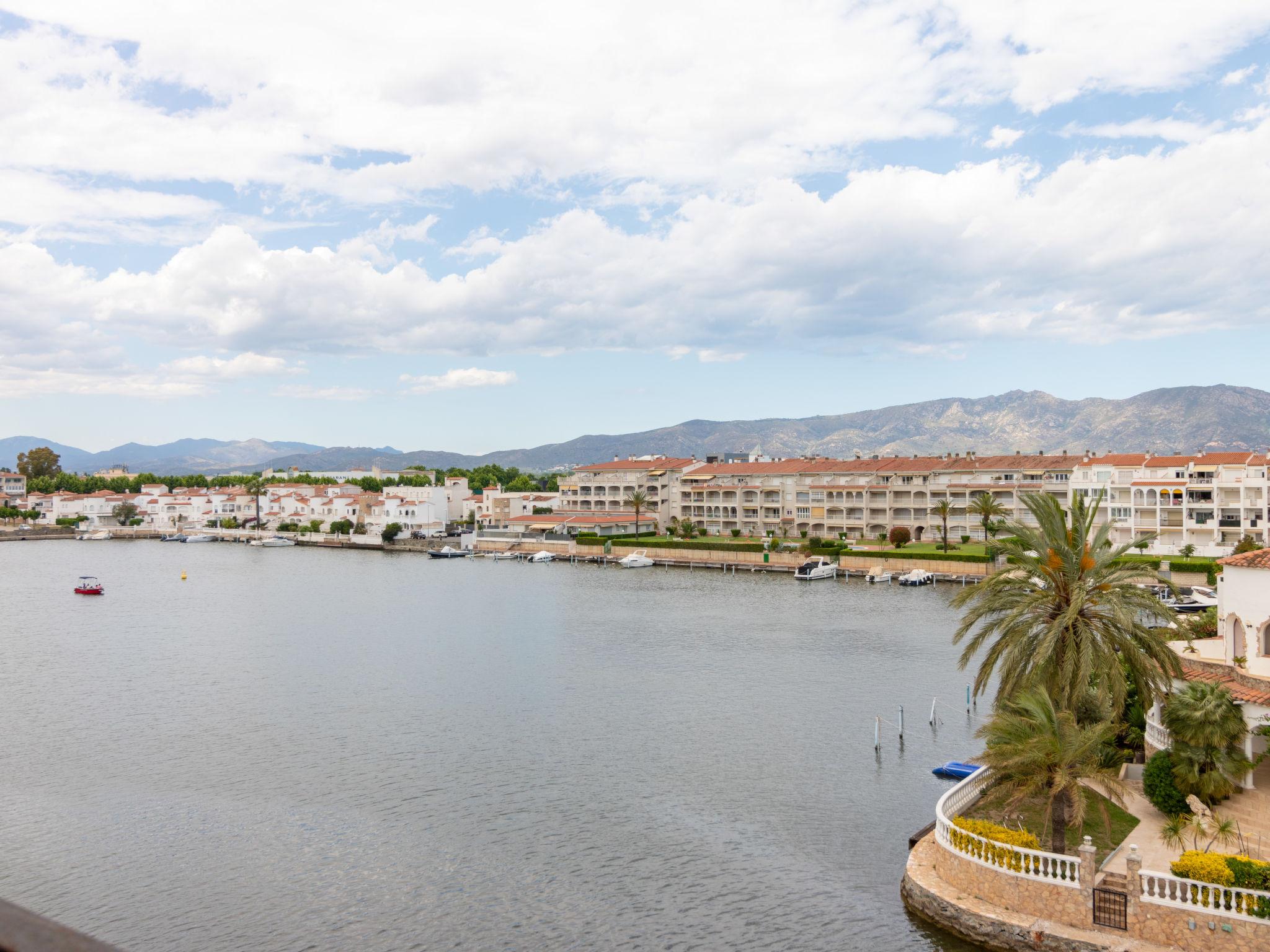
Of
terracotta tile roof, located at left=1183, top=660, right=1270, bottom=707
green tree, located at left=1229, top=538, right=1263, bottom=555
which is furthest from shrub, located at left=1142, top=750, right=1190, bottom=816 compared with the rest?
green tree, located at left=1229, top=538, right=1263, bottom=555

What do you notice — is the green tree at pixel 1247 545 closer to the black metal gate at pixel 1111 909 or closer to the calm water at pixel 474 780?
the calm water at pixel 474 780

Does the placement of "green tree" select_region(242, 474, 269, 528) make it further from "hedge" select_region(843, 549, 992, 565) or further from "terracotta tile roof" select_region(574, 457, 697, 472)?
"hedge" select_region(843, 549, 992, 565)

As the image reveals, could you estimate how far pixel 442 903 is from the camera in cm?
2528

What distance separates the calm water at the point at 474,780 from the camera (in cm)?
2467

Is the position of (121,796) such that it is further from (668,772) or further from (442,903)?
(668,772)

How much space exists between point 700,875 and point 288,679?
32988mm

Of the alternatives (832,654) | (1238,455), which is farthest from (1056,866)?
(1238,455)

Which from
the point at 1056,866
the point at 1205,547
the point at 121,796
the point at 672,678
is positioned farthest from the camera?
the point at 1205,547

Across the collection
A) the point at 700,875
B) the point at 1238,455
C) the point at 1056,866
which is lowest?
the point at 700,875

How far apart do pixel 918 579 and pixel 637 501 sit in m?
46.5

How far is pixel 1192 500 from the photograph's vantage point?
96.8 metres

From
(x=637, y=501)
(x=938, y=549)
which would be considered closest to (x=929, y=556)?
(x=938, y=549)

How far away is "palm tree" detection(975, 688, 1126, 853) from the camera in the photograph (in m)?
22.3

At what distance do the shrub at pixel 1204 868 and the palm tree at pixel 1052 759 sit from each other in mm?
2421
